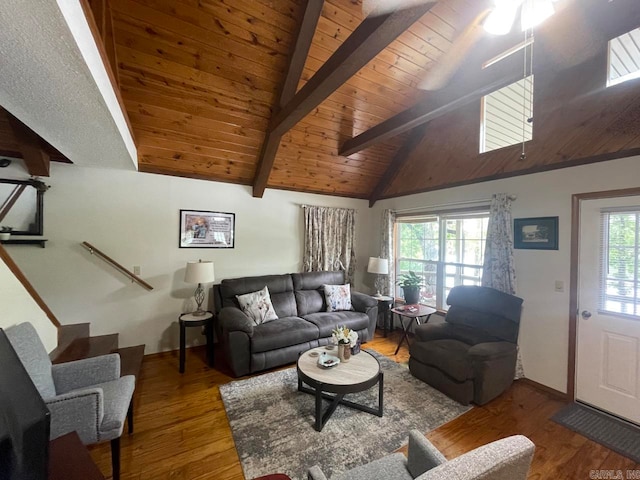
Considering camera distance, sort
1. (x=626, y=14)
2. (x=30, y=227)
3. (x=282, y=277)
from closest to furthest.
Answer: (x=626, y=14) → (x=30, y=227) → (x=282, y=277)

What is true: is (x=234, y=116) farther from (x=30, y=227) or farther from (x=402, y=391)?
(x=402, y=391)

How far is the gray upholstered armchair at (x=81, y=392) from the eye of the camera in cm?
143

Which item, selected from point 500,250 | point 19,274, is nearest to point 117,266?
point 19,274

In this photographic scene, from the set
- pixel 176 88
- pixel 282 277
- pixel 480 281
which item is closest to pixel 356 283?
pixel 282 277

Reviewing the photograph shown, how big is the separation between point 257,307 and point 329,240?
6.26ft

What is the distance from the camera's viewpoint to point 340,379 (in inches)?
83.4

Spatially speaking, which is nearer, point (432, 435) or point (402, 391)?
point (432, 435)

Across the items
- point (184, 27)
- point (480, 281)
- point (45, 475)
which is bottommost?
point (45, 475)

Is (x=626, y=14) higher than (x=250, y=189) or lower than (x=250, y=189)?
higher

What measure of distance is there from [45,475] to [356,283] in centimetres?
463

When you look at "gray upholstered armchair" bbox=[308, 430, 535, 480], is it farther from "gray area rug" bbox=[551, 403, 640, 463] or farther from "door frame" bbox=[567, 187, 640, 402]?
"door frame" bbox=[567, 187, 640, 402]

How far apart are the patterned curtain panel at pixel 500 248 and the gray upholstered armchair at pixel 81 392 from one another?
144 inches

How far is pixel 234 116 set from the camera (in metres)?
3.12

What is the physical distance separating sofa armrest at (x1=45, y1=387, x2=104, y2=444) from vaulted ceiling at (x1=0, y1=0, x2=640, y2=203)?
2379 mm
